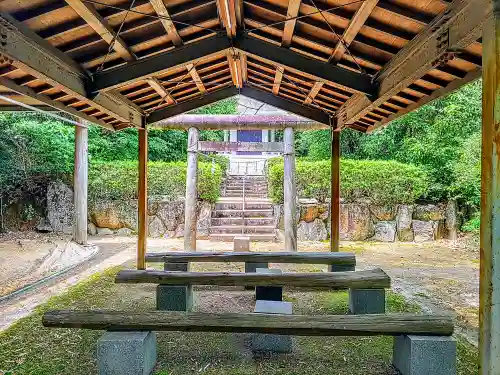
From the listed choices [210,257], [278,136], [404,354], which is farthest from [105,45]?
[278,136]

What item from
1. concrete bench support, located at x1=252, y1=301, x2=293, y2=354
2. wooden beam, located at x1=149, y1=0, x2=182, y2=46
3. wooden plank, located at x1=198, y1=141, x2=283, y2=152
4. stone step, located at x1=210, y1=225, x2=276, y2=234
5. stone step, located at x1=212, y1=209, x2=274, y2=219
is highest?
wooden beam, located at x1=149, y1=0, x2=182, y2=46

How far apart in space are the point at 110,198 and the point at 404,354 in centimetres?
1010

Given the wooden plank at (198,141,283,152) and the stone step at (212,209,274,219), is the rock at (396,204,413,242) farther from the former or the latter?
the wooden plank at (198,141,283,152)

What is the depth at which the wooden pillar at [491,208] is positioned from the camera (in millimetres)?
2096

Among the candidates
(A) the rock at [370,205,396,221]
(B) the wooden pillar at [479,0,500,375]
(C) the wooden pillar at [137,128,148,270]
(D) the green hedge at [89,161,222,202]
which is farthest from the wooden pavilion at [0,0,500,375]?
(A) the rock at [370,205,396,221]

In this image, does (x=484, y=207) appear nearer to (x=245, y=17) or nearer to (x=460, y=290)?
(x=245, y=17)

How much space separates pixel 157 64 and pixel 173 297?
9.04 feet

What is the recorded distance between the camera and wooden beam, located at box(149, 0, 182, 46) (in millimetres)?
3216

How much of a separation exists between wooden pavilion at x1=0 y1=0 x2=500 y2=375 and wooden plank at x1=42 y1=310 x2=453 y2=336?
2.26 feet

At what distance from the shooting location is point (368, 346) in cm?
358

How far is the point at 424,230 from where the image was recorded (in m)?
10.7

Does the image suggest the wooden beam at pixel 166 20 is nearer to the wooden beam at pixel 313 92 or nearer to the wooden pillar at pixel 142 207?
the wooden beam at pixel 313 92

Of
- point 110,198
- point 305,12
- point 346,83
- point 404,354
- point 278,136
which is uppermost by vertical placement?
point 278,136

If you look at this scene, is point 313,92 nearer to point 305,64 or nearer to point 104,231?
point 305,64
